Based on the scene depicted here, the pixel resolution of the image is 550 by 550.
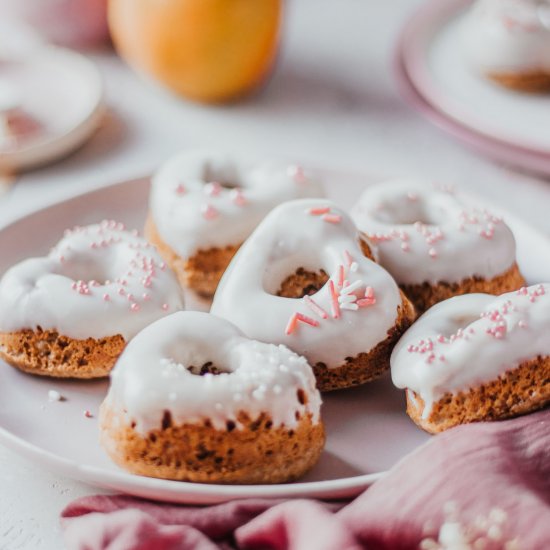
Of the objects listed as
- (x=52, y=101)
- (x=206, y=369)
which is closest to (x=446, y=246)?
(x=206, y=369)

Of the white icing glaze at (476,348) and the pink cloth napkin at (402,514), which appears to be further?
the white icing glaze at (476,348)

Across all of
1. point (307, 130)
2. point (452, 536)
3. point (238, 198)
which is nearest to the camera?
point (452, 536)

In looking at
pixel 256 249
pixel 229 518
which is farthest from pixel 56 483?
pixel 256 249

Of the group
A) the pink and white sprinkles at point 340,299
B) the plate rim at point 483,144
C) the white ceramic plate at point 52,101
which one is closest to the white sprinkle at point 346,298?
the pink and white sprinkles at point 340,299

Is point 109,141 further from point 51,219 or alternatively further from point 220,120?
point 51,219

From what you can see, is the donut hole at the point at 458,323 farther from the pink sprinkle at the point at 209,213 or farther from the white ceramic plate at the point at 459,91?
the white ceramic plate at the point at 459,91

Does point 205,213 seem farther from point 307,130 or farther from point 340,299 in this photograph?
point 307,130
